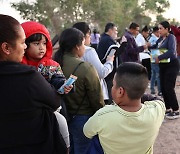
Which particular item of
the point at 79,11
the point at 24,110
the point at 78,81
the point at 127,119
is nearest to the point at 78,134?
the point at 78,81

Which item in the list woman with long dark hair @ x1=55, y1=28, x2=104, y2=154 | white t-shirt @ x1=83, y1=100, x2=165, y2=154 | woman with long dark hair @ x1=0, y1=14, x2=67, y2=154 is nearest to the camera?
woman with long dark hair @ x1=0, y1=14, x2=67, y2=154

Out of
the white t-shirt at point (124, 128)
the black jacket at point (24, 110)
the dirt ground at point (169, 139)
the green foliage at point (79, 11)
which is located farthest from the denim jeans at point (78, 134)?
the green foliage at point (79, 11)

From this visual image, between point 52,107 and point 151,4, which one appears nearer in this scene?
point 52,107

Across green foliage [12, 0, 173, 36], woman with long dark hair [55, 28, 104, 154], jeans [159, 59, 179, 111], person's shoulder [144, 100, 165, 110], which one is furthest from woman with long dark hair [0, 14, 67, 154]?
green foliage [12, 0, 173, 36]

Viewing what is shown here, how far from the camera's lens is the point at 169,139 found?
4289mm

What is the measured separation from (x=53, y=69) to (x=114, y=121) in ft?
1.91

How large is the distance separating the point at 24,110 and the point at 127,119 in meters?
0.60

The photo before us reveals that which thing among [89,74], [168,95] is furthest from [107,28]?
[89,74]

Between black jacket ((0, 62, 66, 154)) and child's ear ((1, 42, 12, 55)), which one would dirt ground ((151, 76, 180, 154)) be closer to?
black jacket ((0, 62, 66, 154))

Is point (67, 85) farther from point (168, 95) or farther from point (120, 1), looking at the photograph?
point (120, 1)

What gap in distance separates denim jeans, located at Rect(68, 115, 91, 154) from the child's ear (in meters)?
1.20

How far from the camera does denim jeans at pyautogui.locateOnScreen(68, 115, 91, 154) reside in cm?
252

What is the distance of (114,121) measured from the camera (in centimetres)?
170

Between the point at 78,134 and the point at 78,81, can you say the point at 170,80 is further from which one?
the point at 78,81
